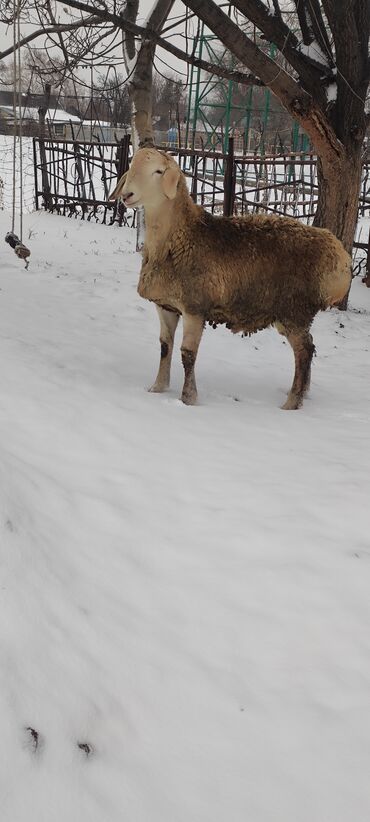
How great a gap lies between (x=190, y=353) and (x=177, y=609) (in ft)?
9.30

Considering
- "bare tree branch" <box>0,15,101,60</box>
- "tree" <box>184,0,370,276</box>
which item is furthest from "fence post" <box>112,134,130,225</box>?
"tree" <box>184,0,370,276</box>

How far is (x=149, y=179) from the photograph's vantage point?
4.39 meters

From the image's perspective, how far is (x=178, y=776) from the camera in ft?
5.10

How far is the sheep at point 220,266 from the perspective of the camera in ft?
14.9

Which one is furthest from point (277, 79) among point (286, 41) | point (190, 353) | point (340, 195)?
point (190, 353)

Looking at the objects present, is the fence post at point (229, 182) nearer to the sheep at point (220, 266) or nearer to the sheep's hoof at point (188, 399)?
the sheep at point (220, 266)

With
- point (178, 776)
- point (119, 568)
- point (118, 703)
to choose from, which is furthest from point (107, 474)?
point (178, 776)

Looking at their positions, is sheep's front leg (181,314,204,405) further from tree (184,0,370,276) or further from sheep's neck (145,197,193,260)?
tree (184,0,370,276)

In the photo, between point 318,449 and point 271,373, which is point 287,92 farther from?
point 318,449

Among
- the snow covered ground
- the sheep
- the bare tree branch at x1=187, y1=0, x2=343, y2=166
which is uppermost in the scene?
the bare tree branch at x1=187, y1=0, x2=343, y2=166

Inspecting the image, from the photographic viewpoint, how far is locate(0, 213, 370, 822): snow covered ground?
5.01 feet

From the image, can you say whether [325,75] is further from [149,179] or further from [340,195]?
[149,179]

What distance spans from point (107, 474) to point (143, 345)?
133 inches

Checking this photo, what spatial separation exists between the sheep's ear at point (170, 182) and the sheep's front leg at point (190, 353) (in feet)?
2.90
